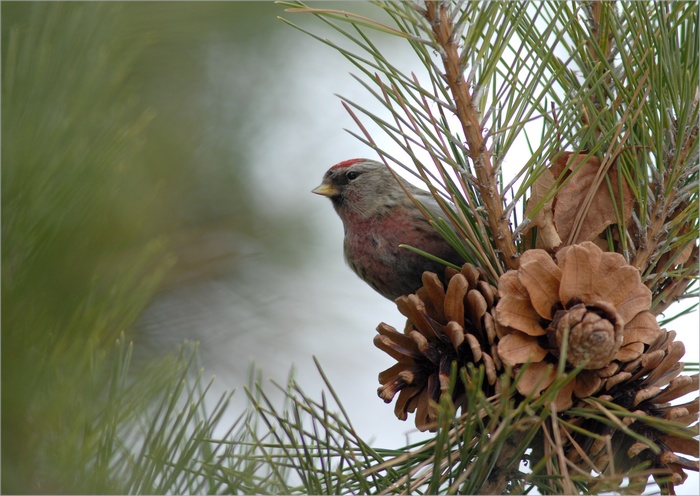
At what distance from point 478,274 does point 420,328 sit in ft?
0.38

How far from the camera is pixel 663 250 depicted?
108 cm

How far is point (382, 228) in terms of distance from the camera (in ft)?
5.71

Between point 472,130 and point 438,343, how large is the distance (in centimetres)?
31

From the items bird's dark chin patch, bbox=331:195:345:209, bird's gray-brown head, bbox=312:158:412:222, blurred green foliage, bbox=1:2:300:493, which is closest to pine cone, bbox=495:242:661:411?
blurred green foliage, bbox=1:2:300:493

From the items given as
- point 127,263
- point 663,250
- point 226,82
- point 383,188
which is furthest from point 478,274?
point 226,82

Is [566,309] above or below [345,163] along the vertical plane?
below

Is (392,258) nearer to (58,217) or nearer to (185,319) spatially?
(185,319)

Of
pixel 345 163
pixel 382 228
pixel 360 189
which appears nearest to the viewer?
pixel 382 228

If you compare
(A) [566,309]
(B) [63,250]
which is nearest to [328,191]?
A: (A) [566,309]

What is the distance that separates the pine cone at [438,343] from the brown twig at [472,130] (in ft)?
0.21

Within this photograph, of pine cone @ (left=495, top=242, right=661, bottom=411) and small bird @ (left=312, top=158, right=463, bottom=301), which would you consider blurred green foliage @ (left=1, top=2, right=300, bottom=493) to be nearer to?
pine cone @ (left=495, top=242, right=661, bottom=411)

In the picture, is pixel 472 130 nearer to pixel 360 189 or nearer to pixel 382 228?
pixel 382 228

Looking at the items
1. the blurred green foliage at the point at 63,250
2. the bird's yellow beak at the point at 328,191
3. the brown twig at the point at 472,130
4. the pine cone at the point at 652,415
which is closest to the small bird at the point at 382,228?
the bird's yellow beak at the point at 328,191

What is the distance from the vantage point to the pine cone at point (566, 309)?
948 mm
